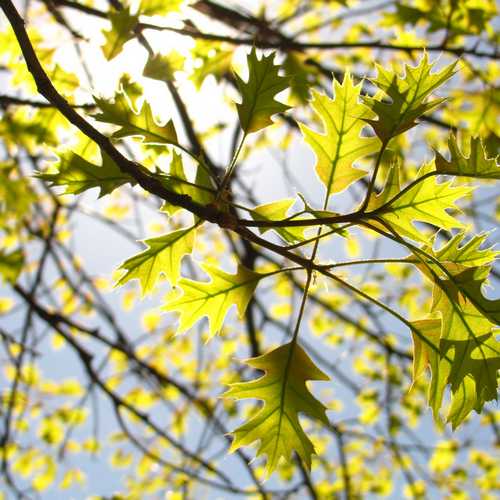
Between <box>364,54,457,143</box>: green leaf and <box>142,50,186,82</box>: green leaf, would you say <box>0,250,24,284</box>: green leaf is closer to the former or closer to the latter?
<box>142,50,186,82</box>: green leaf

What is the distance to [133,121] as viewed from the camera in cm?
134

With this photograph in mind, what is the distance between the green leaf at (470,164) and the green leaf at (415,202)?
61mm

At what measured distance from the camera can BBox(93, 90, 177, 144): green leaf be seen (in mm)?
1315

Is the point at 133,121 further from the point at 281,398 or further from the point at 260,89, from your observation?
the point at 281,398

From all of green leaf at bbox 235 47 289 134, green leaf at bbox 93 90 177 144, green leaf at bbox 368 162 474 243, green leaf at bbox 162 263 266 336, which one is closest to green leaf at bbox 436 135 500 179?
green leaf at bbox 368 162 474 243

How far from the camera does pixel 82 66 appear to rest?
9.25 ft

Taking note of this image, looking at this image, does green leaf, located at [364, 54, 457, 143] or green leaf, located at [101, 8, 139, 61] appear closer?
green leaf, located at [364, 54, 457, 143]

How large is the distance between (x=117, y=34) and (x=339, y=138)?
0.85 meters

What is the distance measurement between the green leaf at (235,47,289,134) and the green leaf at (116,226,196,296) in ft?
0.99

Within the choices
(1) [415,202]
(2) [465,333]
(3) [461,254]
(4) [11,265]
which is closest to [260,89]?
(1) [415,202]

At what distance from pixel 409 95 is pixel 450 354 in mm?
562

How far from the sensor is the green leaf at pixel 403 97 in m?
1.21

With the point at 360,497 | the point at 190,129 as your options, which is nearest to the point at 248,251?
the point at 190,129

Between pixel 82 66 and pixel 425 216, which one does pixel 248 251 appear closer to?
pixel 82 66
